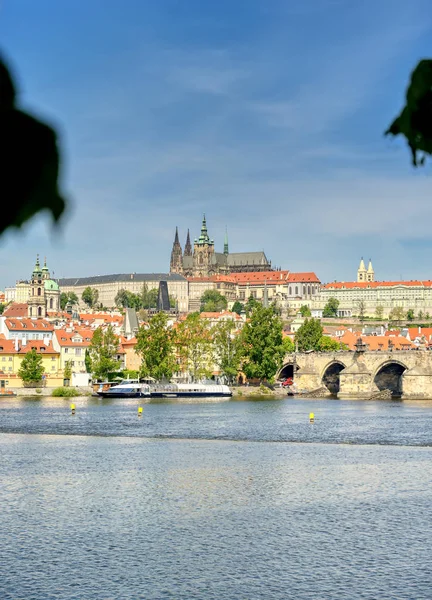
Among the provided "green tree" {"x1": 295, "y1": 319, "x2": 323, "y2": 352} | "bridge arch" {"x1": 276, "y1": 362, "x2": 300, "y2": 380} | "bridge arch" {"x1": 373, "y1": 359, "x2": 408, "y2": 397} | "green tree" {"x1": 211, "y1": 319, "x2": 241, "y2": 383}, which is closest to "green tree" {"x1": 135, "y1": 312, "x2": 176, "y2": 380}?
"green tree" {"x1": 211, "y1": 319, "x2": 241, "y2": 383}

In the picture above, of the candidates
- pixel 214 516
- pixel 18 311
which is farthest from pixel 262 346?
pixel 18 311

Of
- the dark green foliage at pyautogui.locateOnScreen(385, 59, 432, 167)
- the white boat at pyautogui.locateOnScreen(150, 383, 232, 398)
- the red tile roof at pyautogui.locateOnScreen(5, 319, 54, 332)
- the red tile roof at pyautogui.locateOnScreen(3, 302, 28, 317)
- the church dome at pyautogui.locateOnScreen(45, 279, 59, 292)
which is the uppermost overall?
the church dome at pyautogui.locateOnScreen(45, 279, 59, 292)

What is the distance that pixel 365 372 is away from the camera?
85438 mm

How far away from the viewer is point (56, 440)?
134 feet

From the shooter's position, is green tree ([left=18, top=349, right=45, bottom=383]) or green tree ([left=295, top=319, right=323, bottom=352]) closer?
green tree ([left=18, top=349, right=45, bottom=383])

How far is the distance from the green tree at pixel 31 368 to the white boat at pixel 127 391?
18.2 feet

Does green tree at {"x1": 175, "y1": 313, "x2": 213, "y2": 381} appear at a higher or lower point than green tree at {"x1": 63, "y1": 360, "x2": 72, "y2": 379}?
higher

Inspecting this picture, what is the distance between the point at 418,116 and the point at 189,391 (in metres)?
83.1

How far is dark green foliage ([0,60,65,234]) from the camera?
1.69 m

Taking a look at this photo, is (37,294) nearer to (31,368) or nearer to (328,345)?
(328,345)

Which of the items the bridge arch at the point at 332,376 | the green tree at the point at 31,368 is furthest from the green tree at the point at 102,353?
the bridge arch at the point at 332,376

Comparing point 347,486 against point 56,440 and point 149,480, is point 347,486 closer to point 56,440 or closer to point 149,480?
point 149,480

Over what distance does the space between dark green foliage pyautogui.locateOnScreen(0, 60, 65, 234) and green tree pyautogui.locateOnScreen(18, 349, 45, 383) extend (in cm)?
8215

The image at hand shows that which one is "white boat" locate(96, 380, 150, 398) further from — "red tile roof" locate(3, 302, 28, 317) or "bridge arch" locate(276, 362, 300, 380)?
"red tile roof" locate(3, 302, 28, 317)
